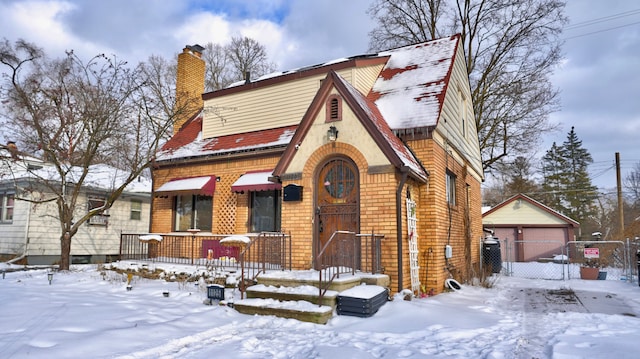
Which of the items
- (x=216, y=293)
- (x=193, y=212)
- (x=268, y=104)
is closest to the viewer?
(x=216, y=293)

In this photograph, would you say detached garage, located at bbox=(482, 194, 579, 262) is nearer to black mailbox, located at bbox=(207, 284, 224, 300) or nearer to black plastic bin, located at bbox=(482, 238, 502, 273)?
black plastic bin, located at bbox=(482, 238, 502, 273)

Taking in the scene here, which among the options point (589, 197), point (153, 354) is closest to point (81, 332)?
point (153, 354)

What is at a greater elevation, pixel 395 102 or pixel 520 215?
pixel 395 102

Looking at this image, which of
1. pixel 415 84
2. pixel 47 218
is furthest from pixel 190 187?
pixel 415 84

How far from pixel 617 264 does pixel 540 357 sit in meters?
17.2

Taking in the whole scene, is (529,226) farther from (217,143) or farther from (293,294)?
(293,294)

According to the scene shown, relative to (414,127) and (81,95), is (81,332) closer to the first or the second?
(414,127)

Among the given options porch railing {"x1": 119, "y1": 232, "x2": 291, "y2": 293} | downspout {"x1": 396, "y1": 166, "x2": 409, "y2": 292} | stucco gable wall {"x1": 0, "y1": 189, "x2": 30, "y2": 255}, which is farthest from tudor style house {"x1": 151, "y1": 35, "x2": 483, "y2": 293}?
stucco gable wall {"x1": 0, "y1": 189, "x2": 30, "y2": 255}

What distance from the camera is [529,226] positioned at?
92.2 ft

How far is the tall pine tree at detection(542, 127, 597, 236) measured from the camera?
4359cm

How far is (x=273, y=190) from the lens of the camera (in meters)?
12.9

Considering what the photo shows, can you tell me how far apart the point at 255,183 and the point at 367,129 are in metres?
4.31

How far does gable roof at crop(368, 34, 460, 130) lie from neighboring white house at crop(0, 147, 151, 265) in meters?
12.0

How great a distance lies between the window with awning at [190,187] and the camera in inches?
524
